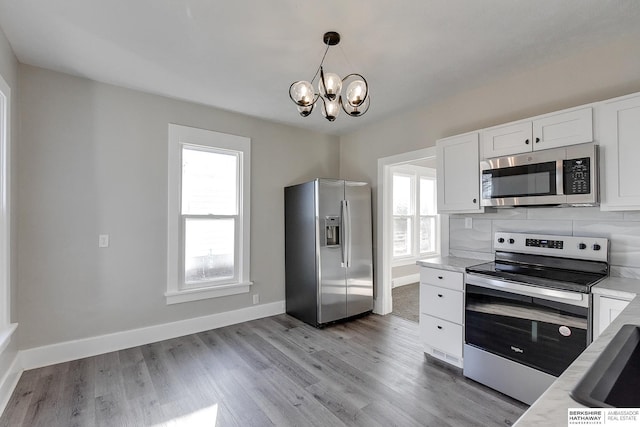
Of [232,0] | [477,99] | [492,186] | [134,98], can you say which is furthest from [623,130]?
[134,98]

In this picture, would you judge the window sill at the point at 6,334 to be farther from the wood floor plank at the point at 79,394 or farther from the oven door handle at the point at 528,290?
the oven door handle at the point at 528,290

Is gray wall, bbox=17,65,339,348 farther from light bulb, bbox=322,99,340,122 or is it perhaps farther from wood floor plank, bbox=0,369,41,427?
light bulb, bbox=322,99,340,122

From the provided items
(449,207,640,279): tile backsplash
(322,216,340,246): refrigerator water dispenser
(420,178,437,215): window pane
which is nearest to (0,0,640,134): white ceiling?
(449,207,640,279): tile backsplash

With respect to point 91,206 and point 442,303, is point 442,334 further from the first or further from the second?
point 91,206

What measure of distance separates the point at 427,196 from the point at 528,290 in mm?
4278

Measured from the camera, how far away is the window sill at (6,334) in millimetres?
2061

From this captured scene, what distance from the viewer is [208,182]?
3.65 meters

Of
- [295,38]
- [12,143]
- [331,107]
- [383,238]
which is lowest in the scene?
[383,238]

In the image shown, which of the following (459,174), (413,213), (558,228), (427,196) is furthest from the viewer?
(427,196)

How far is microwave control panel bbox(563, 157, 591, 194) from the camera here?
6.94 ft

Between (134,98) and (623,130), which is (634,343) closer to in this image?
(623,130)

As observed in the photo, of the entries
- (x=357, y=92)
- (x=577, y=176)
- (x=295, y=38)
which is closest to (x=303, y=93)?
(x=357, y=92)

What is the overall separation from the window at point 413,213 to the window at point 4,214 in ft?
16.1

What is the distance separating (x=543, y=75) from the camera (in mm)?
2619
